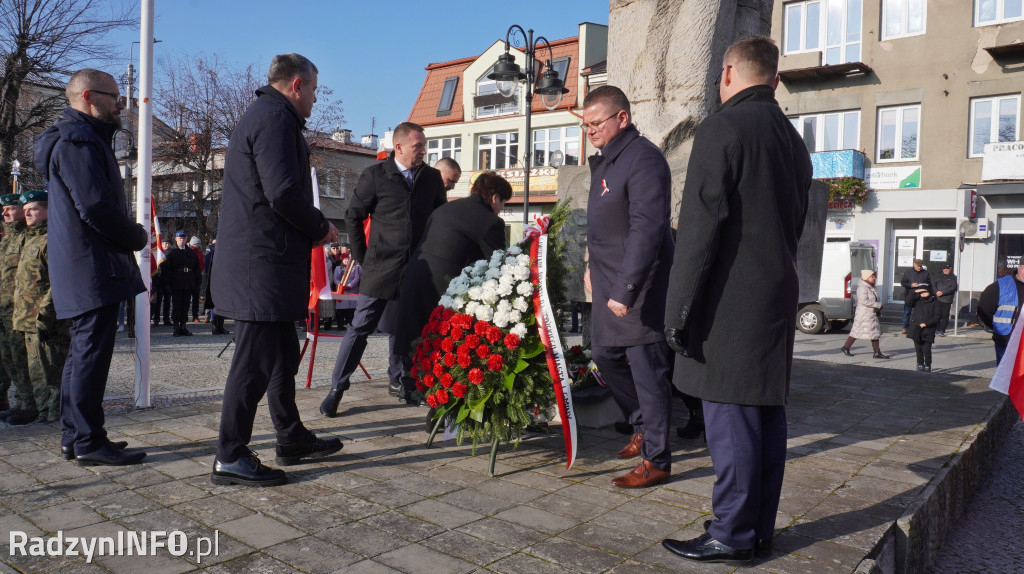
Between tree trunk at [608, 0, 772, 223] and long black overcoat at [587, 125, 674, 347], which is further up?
tree trunk at [608, 0, 772, 223]

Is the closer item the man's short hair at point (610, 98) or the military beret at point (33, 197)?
the man's short hair at point (610, 98)

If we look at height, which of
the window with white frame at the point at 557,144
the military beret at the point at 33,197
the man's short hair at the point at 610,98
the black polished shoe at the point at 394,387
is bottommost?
the black polished shoe at the point at 394,387

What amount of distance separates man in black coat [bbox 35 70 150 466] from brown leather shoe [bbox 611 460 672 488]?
101 inches

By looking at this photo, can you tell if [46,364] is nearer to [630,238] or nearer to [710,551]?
[630,238]

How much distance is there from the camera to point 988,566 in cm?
377

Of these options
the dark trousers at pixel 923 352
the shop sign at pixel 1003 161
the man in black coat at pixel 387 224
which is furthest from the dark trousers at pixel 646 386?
the shop sign at pixel 1003 161

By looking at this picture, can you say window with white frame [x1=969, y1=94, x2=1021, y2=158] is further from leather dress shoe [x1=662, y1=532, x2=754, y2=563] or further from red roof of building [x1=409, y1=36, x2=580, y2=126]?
leather dress shoe [x1=662, y1=532, x2=754, y2=563]

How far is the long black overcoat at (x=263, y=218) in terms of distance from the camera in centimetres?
376

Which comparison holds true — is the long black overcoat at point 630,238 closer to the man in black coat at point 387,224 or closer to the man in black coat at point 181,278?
the man in black coat at point 387,224

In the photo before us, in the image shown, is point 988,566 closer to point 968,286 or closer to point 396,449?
point 396,449

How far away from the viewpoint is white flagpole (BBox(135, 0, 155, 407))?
5613 mm

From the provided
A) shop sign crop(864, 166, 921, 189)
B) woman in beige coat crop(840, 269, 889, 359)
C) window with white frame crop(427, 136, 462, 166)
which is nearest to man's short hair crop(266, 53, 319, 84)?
woman in beige coat crop(840, 269, 889, 359)

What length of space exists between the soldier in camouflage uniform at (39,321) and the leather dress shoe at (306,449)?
6.66 ft

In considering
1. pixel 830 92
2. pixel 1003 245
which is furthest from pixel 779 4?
pixel 1003 245
